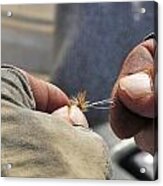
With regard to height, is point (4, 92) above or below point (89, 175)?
above

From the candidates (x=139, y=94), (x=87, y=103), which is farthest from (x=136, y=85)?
(x=87, y=103)

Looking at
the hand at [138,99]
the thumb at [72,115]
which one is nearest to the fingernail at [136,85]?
the hand at [138,99]

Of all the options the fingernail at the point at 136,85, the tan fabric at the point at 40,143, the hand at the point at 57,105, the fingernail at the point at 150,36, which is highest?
the fingernail at the point at 150,36

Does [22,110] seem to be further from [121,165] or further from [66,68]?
[121,165]

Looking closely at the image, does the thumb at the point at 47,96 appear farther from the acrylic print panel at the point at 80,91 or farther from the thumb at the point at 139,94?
the thumb at the point at 139,94

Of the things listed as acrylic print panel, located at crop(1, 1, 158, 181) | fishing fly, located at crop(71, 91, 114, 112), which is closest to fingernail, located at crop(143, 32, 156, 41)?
acrylic print panel, located at crop(1, 1, 158, 181)

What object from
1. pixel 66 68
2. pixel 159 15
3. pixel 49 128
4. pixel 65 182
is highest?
pixel 159 15

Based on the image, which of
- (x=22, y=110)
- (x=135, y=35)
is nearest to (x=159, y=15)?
(x=135, y=35)

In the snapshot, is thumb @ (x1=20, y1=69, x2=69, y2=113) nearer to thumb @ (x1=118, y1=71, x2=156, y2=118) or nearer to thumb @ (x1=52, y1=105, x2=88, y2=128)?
thumb @ (x1=52, y1=105, x2=88, y2=128)
